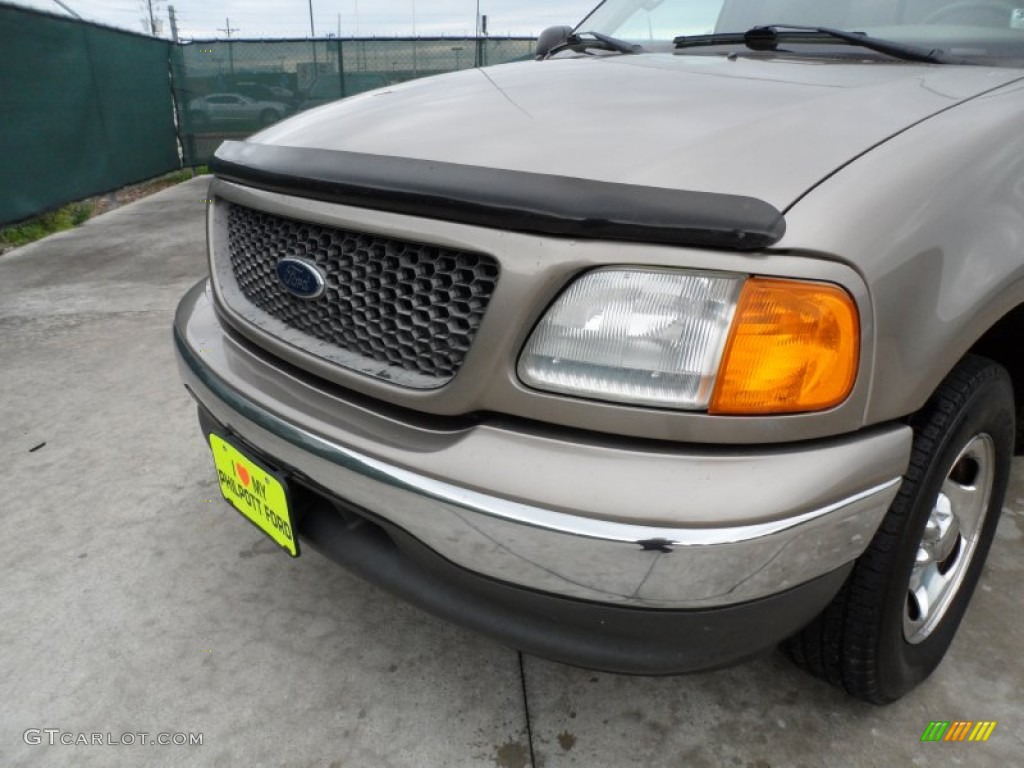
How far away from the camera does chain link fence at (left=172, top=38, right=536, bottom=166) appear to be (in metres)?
10.2

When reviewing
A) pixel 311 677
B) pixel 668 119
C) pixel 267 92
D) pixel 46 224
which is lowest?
pixel 46 224

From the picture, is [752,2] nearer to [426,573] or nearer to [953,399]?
[953,399]

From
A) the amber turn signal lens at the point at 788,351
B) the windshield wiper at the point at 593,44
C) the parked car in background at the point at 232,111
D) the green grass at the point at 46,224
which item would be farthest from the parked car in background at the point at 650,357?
the parked car in background at the point at 232,111

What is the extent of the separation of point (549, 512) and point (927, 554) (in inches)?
39.6

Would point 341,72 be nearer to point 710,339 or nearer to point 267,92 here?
point 267,92

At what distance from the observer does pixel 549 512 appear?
1145 mm

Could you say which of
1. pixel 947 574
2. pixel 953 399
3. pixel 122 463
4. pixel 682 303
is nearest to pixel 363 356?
pixel 682 303

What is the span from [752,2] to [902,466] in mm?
1675

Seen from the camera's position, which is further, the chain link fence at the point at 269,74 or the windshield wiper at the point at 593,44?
the chain link fence at the point at 269,74

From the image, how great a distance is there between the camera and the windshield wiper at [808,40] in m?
1.80

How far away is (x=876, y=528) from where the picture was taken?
125cm

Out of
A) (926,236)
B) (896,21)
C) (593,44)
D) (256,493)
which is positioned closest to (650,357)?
(926,236)

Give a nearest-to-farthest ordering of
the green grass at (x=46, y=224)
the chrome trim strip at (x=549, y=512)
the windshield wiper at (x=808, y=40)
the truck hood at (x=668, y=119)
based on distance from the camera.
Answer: the chrome trim strip at (x=549, y=512), the truck hood at (x=668, y=119), the windshield wiper at (x=808, y=40), the green grass at (x=46, y=224)

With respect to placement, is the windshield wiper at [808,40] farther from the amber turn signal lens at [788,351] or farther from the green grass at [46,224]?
the green grass at [46,224]
